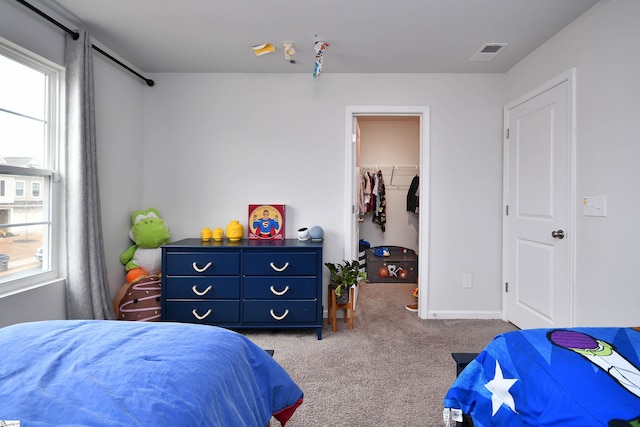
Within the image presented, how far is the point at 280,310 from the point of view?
2830 mm

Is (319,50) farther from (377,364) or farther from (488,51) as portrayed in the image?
(377,364)

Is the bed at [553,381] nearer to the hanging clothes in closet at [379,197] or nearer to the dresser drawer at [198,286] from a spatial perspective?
the dresser drawer at [198,286]

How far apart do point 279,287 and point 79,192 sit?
1550 millimetres

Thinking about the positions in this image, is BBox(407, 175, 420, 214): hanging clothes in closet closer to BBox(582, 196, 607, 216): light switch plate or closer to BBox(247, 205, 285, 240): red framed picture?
BBox(247, 205, 285, 240): red framed picture

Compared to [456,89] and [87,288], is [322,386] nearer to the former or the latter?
[87,288]

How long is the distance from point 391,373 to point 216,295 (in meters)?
1.46

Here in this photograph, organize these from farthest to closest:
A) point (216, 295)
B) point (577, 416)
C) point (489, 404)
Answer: point (216, 295)
point (489, 404)
point (577, 416)

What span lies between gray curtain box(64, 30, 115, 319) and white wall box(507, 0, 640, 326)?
10.7 feet

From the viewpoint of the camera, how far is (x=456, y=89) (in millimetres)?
3287

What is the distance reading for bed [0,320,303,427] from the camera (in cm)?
78

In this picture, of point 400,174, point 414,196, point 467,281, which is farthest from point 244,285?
point 400,174

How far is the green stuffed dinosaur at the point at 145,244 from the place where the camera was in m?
2.98

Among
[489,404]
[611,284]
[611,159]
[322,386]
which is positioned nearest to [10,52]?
[322,386]

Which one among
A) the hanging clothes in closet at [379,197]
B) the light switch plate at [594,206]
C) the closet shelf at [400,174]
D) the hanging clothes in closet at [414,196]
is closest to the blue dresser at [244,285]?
the light switch plate at [594,206]
